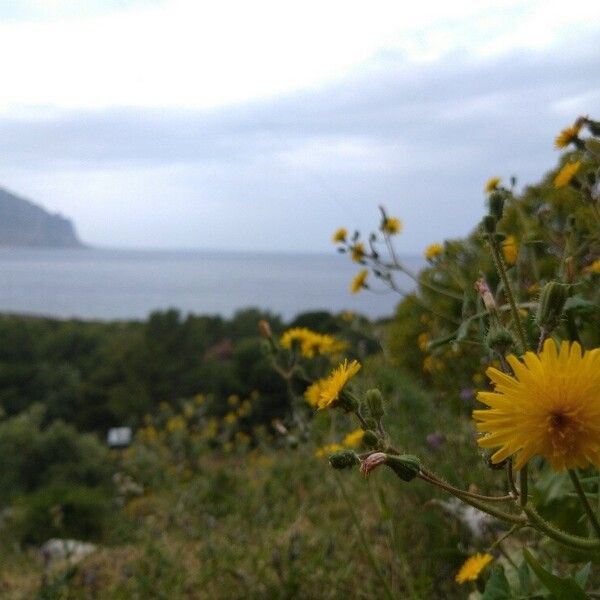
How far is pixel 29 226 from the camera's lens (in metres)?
68.8

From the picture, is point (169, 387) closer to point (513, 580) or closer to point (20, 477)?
point (20, 477)

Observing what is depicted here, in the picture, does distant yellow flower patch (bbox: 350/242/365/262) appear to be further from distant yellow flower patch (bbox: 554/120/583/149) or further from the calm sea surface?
the calm sea surface

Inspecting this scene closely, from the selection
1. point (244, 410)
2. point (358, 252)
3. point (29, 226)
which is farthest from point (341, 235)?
point (29, 226)

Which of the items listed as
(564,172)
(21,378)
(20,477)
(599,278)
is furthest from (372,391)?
(21,378)

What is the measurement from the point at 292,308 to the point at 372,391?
30.4 m

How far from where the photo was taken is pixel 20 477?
10.1 m

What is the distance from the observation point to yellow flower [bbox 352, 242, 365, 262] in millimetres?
3131

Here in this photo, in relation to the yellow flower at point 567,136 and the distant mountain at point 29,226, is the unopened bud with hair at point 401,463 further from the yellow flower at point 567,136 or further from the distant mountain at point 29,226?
the distant mountain at point 29,226

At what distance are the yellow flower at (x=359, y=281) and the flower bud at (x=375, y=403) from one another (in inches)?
83.6

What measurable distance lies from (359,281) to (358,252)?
305 mm

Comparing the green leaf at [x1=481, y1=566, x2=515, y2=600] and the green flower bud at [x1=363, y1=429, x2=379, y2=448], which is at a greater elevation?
the green flower bud at [x1=363, y1=429, x2=379, y2=448]

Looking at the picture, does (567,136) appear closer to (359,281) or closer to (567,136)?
(567,136)

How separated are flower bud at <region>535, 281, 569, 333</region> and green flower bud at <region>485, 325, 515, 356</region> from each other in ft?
0.26

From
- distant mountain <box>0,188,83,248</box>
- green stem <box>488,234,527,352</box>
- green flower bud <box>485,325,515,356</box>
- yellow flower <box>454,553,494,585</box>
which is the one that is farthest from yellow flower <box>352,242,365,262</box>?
distant mountain <box>0,188,83,248</box>
